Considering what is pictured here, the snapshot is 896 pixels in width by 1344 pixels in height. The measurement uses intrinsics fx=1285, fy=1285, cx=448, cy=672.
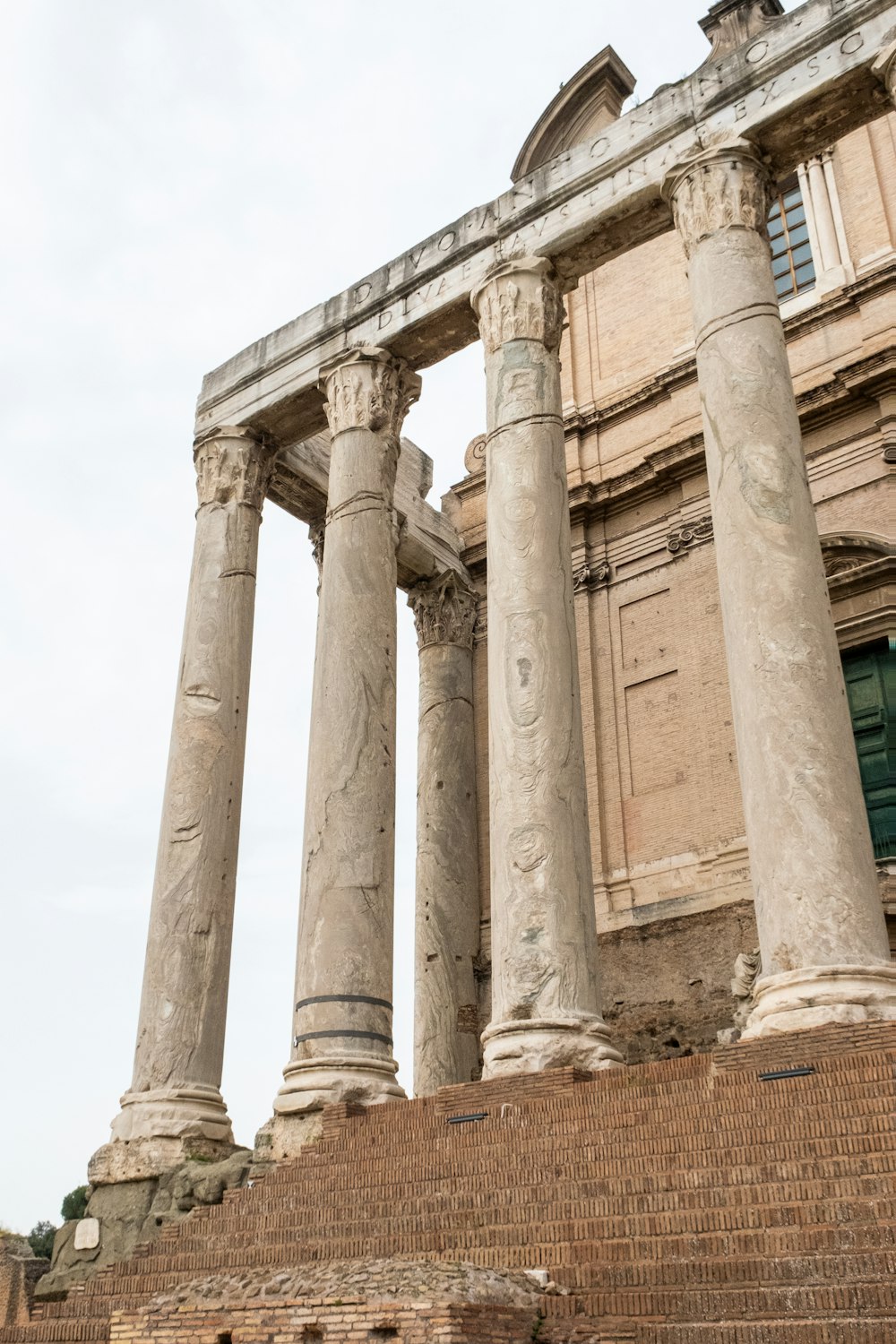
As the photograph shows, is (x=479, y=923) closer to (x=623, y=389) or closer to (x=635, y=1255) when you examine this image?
(x=623, y=389)

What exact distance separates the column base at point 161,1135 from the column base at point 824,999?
21.5ft

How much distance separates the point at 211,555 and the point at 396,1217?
10.0 meters

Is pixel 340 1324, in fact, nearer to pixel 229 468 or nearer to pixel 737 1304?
pixel 737 1304

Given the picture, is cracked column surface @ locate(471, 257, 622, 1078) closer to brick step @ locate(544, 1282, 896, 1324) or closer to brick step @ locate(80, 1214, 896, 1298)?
brick step @ locate(80, 1214, 896, 1298)

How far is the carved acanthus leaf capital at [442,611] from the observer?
21.9 meters

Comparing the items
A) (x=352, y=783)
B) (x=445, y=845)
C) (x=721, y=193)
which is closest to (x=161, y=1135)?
(x=352, y=783)

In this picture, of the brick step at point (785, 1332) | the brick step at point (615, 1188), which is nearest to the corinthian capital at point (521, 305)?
the brick step at point (615, 1188)

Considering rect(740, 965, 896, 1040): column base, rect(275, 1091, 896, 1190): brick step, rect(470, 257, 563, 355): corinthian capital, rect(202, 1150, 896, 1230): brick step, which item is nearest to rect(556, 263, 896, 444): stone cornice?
rect(470, 257, 563, 355): corinthian capital

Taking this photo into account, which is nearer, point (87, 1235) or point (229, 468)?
point (87, 1235)

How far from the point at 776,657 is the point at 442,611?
1112cm

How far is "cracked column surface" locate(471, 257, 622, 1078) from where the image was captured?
1165 centimetres

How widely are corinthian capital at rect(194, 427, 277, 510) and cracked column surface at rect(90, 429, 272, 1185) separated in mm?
13

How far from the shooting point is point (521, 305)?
15422mm

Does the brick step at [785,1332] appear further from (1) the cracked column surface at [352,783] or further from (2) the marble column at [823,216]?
(2) the marble column at [823,216]
